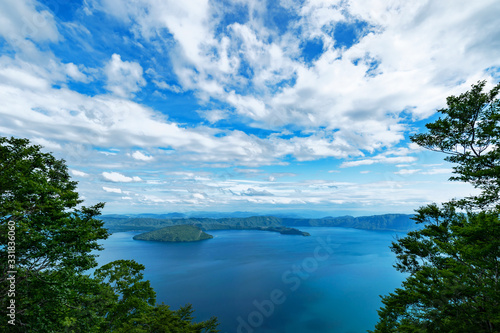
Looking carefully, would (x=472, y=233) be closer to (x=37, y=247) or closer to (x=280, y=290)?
(x=37, y=247)

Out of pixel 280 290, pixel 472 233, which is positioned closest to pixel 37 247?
pixel 472 233

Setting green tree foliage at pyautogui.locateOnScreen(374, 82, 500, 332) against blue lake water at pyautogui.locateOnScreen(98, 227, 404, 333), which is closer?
green tree foliage at pyautogui.locateOnScreen(374, 82, 500, 332)

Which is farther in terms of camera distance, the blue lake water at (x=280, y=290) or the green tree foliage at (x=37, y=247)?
the blue lake water at (x=280, y=290)

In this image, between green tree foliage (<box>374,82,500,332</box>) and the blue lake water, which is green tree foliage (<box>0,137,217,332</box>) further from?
the blue lake water

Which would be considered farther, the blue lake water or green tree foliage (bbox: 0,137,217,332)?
the blue lake water

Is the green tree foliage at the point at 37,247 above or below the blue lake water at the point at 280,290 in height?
above

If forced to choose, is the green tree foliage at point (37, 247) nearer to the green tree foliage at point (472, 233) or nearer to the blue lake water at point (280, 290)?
the green tree foliage at point (472, 233)

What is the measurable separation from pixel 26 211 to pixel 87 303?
1523cm

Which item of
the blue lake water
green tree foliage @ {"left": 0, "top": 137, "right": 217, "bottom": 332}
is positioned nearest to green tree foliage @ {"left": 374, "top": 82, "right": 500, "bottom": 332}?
green tree foliage @ {"left": 0, "top": 137, "right": 217, "bottom": 332}

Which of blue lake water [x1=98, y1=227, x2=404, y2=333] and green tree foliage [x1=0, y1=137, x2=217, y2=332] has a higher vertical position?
green tree foliage [x1=0, y1=137, x2=217, y2=332]

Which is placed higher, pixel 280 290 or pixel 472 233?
pixel 472 233

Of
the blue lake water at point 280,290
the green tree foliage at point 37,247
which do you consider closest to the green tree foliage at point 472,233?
the green tree foliage at point 37,247

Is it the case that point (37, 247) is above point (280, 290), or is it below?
above

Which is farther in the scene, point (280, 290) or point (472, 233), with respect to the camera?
point (280, 290)
